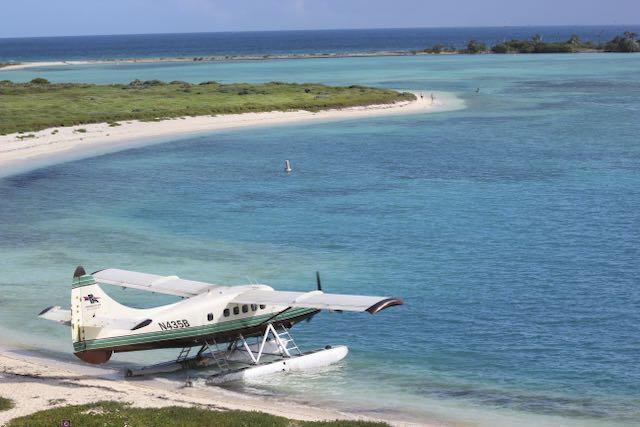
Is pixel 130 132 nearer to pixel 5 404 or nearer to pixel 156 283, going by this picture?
pixel 156 283

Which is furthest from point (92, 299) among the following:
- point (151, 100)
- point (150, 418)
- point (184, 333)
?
point (151, 100)

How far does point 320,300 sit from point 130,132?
71843mm

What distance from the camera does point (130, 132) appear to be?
321 ft

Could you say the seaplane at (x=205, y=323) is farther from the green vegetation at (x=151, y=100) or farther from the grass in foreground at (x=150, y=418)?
the green vegetation at (x=151, y=100)

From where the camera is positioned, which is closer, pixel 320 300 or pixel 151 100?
pixel 320 300

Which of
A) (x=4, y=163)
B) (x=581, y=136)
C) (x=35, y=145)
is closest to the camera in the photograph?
(x=4, y=163)

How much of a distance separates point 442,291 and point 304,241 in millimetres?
11697

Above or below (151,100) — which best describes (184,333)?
below

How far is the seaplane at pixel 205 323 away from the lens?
2831cm

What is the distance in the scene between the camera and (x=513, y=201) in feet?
201

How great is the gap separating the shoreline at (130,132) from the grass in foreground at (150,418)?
5279 centimetres

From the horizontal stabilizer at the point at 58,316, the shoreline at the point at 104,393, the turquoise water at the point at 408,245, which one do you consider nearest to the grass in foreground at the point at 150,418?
the shoreline at the point at 104,393

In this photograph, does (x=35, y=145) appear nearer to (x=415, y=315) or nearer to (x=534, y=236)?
(x=534, y=236)

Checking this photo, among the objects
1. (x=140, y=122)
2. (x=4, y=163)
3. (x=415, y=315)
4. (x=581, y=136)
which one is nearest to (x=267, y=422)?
(x=415, y=315)
